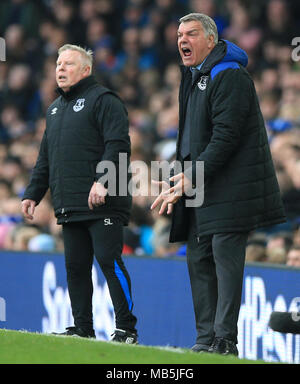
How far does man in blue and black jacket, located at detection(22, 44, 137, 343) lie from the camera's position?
634cm

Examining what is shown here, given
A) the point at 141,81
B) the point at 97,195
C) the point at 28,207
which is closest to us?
the point at 97,195

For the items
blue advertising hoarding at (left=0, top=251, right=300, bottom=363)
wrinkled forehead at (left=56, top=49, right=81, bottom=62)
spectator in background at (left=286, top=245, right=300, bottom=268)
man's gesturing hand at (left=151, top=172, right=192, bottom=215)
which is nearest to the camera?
man's gesturing hand at (left=151, top=172, right=192, bottom=215)

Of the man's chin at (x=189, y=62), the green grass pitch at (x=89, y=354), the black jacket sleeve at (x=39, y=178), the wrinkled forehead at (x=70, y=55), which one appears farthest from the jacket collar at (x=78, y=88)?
the green grass pitch at (x=89, y=354)

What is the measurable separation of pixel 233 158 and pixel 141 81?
7294mm

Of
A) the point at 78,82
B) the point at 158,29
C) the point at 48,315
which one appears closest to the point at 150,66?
the point at 158,29

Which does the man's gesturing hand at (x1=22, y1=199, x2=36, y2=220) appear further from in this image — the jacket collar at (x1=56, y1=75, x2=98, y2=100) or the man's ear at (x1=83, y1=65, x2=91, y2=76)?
the man's ear at (x1=83, y1=65, x2=91, y2=76)

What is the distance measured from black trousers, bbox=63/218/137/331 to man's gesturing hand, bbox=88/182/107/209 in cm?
18

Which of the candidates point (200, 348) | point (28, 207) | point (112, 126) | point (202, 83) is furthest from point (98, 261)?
point (202, 83)

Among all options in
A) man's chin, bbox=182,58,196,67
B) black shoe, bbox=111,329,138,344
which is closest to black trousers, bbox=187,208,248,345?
black shoe, bbox=111,329,138,344

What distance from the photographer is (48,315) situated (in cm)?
948

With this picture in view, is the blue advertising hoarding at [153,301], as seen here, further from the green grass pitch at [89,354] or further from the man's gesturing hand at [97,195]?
the green grass pitch at [89,354]

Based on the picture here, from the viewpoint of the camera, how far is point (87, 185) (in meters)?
6.48

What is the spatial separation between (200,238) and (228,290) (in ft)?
1.38

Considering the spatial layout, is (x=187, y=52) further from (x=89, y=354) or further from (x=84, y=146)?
(x=89, y=354)
